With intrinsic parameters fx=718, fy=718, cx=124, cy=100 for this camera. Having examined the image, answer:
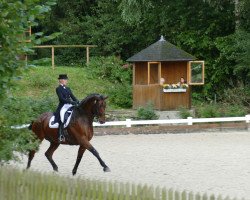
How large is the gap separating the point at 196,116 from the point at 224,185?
16.7 metres

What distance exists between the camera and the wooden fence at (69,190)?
748cm

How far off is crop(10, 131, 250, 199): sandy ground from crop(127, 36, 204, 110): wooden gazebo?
5.46 m

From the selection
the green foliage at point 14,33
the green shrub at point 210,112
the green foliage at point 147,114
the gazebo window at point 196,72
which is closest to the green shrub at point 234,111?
the green shrub at point 210,112

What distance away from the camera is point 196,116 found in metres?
30.8

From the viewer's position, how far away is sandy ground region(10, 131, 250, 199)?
14.7 meters

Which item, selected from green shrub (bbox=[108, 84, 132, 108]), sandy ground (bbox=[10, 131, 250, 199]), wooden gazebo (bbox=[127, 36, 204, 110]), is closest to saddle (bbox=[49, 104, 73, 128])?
sandy ground (bbox=[10, 131, 250, 199])

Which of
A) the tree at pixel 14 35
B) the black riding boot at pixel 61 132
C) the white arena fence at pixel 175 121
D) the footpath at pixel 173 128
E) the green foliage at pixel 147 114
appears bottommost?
the footpath at pixel 173 128

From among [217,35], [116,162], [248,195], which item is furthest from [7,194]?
[217,35]

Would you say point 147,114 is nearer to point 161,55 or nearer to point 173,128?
point 173,128

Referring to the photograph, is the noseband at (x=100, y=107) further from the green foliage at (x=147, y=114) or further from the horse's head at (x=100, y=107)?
the green foliage at (x=147, y=114)

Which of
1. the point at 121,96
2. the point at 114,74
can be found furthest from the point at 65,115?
the point at 114,74

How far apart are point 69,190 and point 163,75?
25434mm

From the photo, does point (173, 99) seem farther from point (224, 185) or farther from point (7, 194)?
point (7, 194)

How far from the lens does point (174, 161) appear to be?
18984 millimetres
